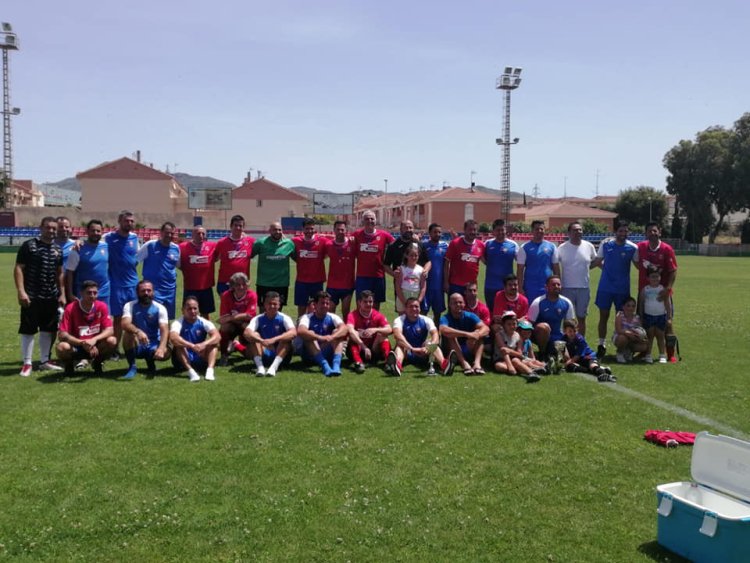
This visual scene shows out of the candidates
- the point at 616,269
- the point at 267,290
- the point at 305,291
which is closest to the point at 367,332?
the point at 305,291

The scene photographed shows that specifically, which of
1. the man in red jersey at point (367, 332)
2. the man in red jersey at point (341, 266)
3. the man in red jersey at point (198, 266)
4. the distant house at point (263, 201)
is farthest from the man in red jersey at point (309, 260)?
the distant house at point (263, 201)

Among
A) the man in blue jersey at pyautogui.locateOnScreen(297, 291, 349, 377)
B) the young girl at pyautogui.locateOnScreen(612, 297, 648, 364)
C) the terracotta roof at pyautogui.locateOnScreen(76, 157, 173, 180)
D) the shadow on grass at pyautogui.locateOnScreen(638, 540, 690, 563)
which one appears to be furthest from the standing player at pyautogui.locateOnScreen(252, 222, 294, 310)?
the terracotta roof at pyautogui.locateOnScreen(76, 157, 173, 180)

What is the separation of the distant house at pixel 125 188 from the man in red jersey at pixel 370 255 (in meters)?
74.4

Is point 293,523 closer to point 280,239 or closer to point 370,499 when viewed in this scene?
point 370,499

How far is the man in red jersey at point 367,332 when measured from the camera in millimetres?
8602

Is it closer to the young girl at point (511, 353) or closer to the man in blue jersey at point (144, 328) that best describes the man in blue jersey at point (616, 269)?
the young girl at point (511, 353)

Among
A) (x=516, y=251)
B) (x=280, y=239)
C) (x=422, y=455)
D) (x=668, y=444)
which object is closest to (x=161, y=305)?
(x=280, y=239)

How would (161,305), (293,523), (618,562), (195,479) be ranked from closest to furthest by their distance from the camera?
(618,562) < (293,523) < (195,479) < (161,305)

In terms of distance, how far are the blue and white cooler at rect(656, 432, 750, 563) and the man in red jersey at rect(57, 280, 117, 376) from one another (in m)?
6.63

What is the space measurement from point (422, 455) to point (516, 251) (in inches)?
199

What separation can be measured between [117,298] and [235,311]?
1.67m

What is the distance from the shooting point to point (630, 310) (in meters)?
9.26

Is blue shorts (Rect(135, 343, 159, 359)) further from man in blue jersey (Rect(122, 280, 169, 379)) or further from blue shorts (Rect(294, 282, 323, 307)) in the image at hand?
blue shorts (Rect(294, 282, 323, 307))

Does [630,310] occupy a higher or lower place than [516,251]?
lower
